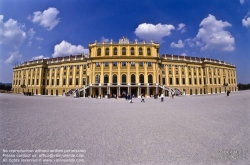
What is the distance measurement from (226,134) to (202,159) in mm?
2621

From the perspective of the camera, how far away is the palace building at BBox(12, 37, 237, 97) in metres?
43.8

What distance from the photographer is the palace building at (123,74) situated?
43781mm

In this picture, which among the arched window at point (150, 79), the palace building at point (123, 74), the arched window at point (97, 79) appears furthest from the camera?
the arched window at point (150, 79)

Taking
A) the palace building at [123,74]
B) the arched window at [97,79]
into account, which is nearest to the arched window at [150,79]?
the palace building at [123,74]

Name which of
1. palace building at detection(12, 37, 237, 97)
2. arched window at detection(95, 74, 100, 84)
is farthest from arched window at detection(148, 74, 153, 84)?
arched window at detection(95, 74, 100, 84)

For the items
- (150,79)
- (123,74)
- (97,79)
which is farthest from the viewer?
(150,79)

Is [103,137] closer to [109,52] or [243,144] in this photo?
[243,144]

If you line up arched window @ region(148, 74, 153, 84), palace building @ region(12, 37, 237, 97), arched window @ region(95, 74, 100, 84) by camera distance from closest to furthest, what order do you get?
1. palace building @ region(12, 37, 237, 97)
2. arched window @ region(95, 74, 100, 84)
3. arched window @ region(148, 74, 153, 84)

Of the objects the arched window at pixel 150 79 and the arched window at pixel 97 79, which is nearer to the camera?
the arched window at pixel 97 79

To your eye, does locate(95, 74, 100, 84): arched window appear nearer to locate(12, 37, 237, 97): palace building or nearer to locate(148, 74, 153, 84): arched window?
locate(12, 37, 237, 97): palace building

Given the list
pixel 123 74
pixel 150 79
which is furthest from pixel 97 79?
pixel 150 79

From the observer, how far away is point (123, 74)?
144 ft

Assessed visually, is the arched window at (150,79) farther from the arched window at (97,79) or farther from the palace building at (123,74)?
the arched window at (97,79)

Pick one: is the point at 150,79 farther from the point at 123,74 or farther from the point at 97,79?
the point at 97,79
